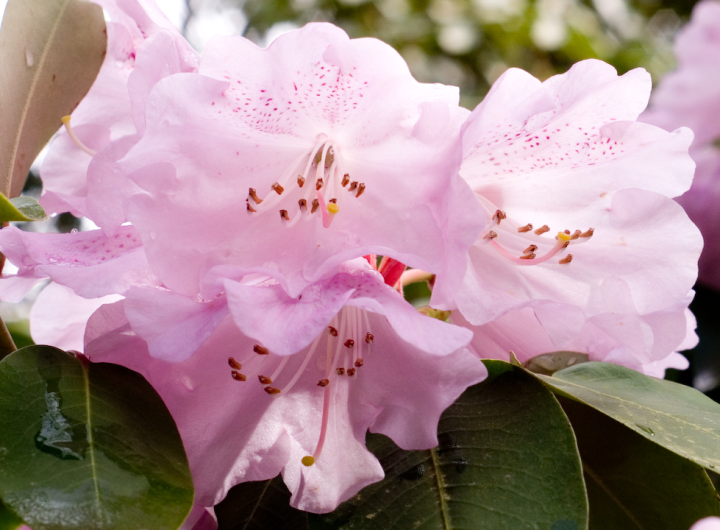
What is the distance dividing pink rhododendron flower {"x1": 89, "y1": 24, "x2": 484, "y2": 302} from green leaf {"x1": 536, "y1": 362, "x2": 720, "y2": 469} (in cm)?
15

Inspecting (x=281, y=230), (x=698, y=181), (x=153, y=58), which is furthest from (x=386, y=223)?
(x=698, y=181)

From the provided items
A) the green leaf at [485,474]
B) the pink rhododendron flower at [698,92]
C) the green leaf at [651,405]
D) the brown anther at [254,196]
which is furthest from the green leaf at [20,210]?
the pink rhododendron flower at [698,92]

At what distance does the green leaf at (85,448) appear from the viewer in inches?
16.1

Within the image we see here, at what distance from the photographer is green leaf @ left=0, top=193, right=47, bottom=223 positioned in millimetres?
477

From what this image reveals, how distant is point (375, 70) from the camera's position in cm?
51

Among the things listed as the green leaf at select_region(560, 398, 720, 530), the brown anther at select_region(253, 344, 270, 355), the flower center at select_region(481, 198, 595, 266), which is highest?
the flower center at select_region(481, 198, 595, 266)

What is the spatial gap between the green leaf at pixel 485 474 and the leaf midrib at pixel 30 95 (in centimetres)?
35

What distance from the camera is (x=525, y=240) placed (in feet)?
1.99

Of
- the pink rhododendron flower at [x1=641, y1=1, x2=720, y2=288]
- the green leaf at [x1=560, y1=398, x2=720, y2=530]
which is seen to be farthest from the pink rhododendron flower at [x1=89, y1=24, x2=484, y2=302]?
the pink rhododendron flower at [x1=641, y1=1, x2=720, y2=288]

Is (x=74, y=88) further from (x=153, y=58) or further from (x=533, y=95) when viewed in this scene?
(x=533, y=95)

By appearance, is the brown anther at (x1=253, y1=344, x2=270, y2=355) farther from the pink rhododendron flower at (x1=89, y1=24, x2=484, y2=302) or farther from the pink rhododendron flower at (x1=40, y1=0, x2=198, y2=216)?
the pink rhododendron flower at (x1=40, y1=0, x2=198, y2=216)

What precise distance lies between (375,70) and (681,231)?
28 centimetres

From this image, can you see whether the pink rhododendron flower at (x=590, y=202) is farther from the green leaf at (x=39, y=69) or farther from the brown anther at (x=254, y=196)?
the green leaf at (x=39, y=69)

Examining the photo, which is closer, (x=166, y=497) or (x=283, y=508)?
(x=166, y=497)
